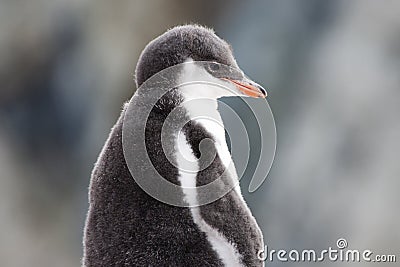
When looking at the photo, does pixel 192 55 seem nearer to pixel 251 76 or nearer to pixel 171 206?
pixel 171 206

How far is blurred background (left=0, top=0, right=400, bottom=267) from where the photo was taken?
211cm

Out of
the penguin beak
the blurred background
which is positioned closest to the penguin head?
the penguin beak

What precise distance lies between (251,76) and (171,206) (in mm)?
1467

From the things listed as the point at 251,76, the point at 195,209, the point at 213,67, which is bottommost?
the point at 251,76

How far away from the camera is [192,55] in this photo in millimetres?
A: 705

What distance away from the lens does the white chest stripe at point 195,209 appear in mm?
677

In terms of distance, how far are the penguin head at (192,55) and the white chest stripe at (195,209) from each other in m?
0.08

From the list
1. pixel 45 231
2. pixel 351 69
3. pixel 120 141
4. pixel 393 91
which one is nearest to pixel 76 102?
pixel 45 231

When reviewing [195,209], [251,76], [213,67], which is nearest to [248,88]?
[213,67]

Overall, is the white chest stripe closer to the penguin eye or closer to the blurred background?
the penguin eye

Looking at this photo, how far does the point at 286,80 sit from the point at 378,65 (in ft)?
1.08

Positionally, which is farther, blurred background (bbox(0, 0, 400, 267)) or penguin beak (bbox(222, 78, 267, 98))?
blurred background (bbox(0, 0, 400, 267))

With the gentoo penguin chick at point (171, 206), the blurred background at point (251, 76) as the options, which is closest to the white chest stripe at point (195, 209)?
the gentoo penguin chick at point (171, 206)

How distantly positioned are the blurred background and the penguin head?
137 centimetres
